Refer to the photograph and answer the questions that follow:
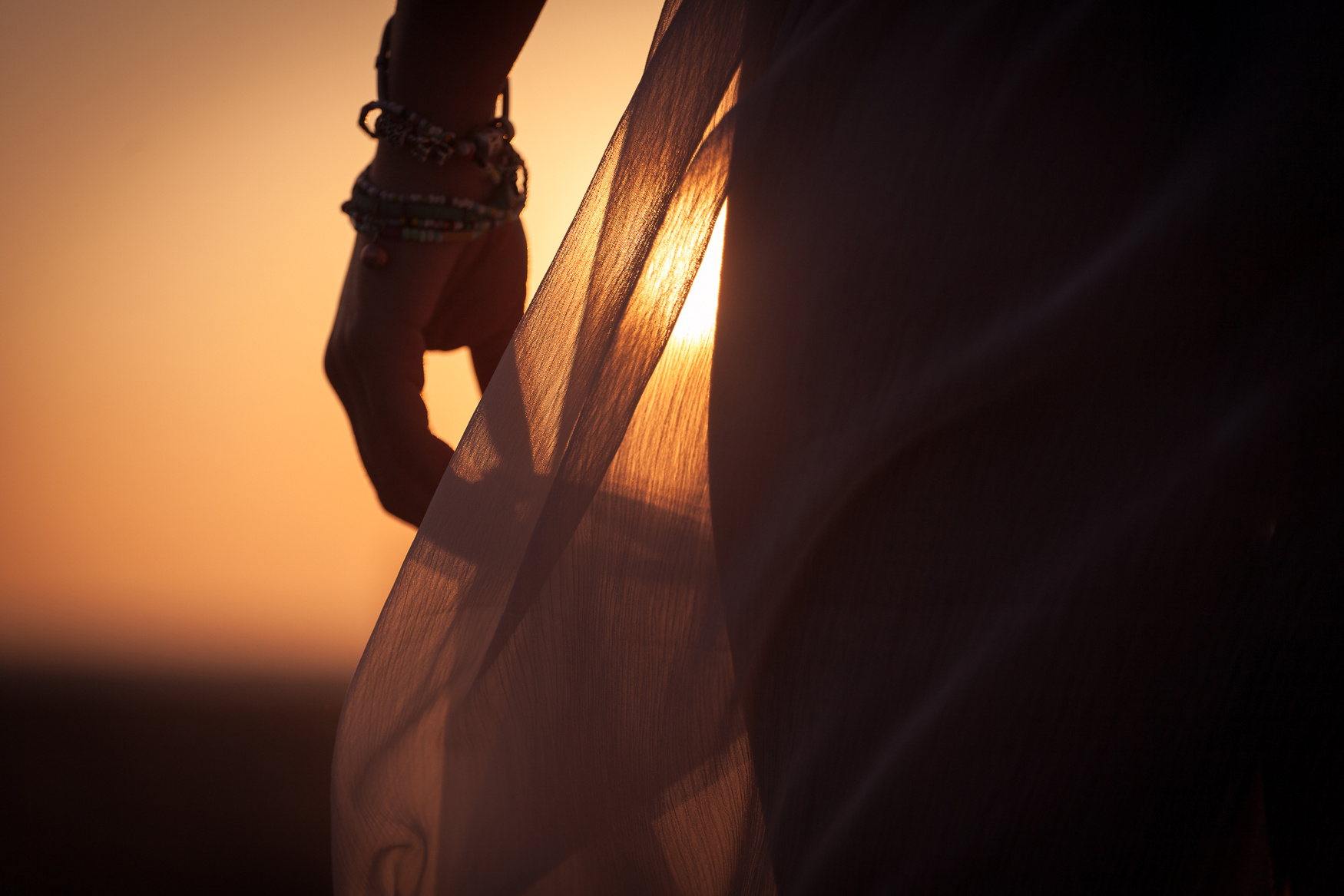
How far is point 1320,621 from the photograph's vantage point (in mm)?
160

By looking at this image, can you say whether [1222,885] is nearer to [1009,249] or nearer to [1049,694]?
[1049,694]

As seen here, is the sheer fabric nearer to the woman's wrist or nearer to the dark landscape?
the woman's wrist

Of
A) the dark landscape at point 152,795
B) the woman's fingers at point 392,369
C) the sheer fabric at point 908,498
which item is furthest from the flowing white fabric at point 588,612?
A: the dark landscape at point 152,795

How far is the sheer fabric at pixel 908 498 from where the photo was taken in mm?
167

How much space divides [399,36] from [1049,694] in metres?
0.50

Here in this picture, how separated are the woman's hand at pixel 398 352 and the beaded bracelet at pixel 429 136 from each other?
5cm

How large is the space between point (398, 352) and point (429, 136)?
0.15 m

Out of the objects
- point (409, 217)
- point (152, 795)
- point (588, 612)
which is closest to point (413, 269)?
point (409, 217)

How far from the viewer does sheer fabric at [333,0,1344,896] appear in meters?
0.17

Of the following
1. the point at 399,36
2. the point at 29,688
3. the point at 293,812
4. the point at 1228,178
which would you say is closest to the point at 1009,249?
the point at 1228,178

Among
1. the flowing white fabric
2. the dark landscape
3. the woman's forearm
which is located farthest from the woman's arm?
the dark landscape

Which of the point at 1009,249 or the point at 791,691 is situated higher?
the point at 1009,249

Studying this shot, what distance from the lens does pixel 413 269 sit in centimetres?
42

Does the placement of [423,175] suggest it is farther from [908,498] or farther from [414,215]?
[908,498]
